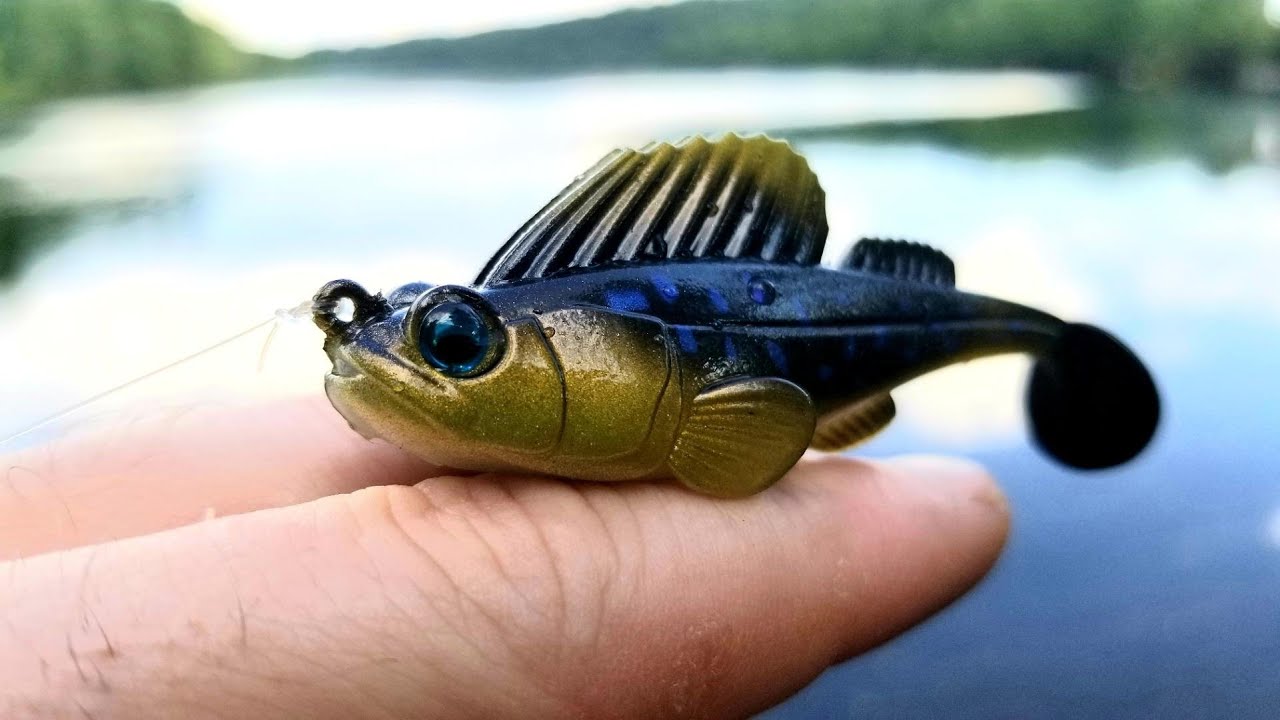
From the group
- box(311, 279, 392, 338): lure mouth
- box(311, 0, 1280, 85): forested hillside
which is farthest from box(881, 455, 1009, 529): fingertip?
box(311, 0, 1280, 85): forested hillside

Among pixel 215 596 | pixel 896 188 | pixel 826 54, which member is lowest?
pixel 215 596

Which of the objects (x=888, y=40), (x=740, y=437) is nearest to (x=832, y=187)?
(x=888, y=40)

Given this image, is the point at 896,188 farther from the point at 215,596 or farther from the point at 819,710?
the point at 215,596

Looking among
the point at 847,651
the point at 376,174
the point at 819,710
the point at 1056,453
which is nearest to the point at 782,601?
the point at 847,651

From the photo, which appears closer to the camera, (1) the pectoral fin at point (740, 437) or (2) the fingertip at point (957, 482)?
(1) the pectoral fin at point (740, 437)

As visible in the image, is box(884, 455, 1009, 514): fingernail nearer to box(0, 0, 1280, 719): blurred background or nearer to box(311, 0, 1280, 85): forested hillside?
box(0, 0, 1280, 719): blurred background

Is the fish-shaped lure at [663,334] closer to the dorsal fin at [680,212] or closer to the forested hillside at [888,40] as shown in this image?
the dorsal fin at [680,212]

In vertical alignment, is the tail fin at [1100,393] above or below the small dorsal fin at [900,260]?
above

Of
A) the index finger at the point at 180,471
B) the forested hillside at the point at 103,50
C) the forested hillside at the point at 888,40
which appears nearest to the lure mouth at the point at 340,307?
the index finger at the point at 180,471

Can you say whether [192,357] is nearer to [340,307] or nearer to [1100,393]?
[340,307]
